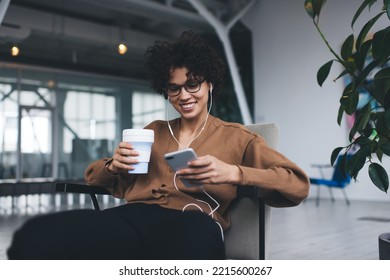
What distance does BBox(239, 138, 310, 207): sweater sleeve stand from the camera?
3.98 ft

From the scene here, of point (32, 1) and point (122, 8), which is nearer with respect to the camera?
point (122, 8)

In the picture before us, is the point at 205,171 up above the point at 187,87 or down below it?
below

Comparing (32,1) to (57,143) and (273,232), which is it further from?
(273,232)

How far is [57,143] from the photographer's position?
10.9 metres

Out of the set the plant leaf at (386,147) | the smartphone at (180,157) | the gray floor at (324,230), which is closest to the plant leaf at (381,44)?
the plant leaf at (386,147)

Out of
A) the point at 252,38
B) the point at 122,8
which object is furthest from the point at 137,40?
the point at 252,38

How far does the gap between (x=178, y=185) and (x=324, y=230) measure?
3010 mm

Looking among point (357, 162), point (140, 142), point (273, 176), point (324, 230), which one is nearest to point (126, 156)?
point (140, 142)

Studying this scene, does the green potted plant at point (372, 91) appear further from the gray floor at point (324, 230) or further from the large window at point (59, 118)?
the large window at point (59, 118)

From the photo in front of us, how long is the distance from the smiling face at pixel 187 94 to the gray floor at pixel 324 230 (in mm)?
1133

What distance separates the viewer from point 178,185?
4.50ft

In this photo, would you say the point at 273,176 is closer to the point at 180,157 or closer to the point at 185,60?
the point at 180,157

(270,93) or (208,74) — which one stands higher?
(270,93)
